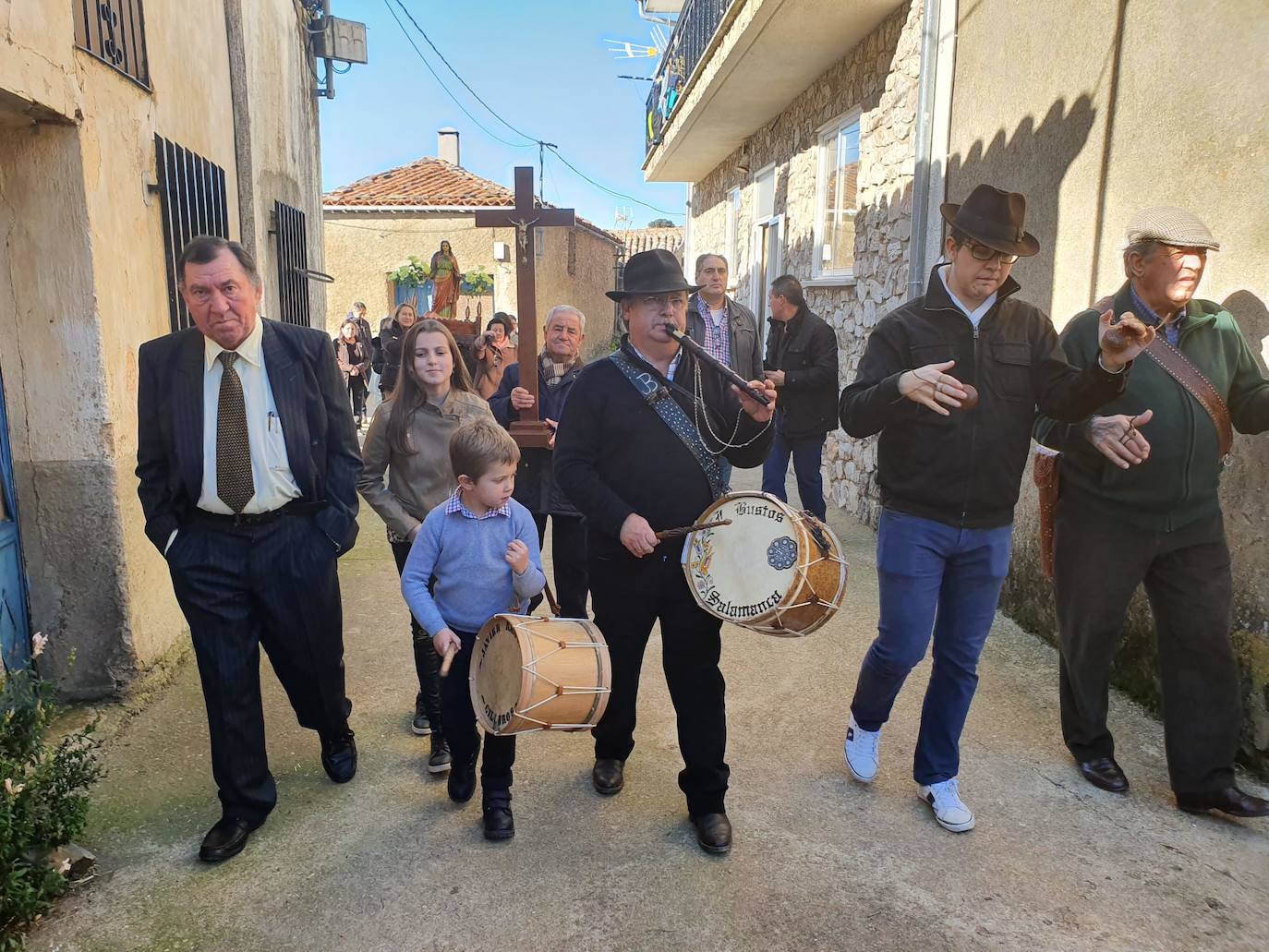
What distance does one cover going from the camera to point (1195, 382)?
3139mm

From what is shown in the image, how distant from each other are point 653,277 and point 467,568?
3.63ft

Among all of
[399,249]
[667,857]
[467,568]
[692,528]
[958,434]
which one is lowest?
[667,857]

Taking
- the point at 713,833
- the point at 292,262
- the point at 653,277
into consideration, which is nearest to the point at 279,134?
the point at 292,262

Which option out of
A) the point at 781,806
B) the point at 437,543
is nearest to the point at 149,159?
the point at 437,543

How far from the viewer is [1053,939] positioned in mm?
2533

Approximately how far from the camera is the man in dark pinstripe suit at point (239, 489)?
9.35 feet

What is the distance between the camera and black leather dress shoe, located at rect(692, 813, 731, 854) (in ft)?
9.55

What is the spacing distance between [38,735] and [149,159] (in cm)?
283

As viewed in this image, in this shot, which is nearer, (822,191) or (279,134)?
(279,134)

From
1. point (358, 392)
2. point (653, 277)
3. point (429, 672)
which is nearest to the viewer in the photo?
point (653, 277)

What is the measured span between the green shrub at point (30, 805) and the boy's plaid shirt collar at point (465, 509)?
125 centimetres

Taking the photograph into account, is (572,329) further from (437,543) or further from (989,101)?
(989,101)

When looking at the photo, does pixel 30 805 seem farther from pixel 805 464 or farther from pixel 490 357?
pixel 805 464

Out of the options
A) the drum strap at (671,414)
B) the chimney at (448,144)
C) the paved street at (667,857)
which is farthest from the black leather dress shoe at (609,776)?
the chimney at (448,144)
